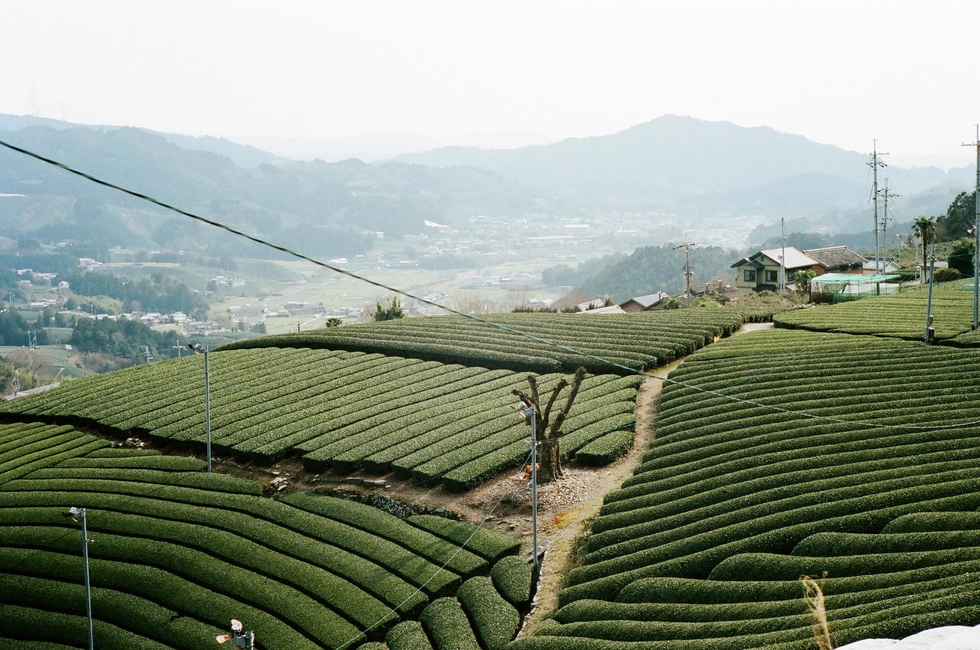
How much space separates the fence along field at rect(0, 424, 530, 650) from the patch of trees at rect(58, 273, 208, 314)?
105 metres

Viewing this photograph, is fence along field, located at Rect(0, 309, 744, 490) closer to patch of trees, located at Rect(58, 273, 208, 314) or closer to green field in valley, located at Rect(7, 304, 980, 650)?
green field in valley, located at Rect(7, 304, 980, 650)

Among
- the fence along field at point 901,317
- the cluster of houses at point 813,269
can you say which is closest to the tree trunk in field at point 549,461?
the fence along field at point 901,317

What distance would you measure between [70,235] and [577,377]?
159 meters

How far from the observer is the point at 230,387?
1368 inches

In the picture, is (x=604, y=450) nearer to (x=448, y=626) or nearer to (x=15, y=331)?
(x=448, y=626)

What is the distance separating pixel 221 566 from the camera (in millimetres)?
20203

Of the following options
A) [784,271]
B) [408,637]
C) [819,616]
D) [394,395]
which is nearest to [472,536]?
[408,637]

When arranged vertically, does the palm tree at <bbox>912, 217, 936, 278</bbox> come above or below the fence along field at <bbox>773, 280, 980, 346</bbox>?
above

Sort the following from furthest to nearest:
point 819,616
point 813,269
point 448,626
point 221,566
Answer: point 813,269
point 221,566
point 448,626
point 819,616

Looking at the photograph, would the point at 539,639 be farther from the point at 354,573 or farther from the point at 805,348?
the point at 805,348

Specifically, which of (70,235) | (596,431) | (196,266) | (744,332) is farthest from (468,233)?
(596,431)

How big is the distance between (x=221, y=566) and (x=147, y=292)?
117 metres

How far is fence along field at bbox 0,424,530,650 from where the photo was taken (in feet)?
59.8

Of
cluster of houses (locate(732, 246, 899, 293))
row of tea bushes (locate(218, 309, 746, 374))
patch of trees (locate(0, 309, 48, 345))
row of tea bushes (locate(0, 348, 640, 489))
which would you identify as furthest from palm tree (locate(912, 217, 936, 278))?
patch of trees (locate(0, 309, 48, 345))
